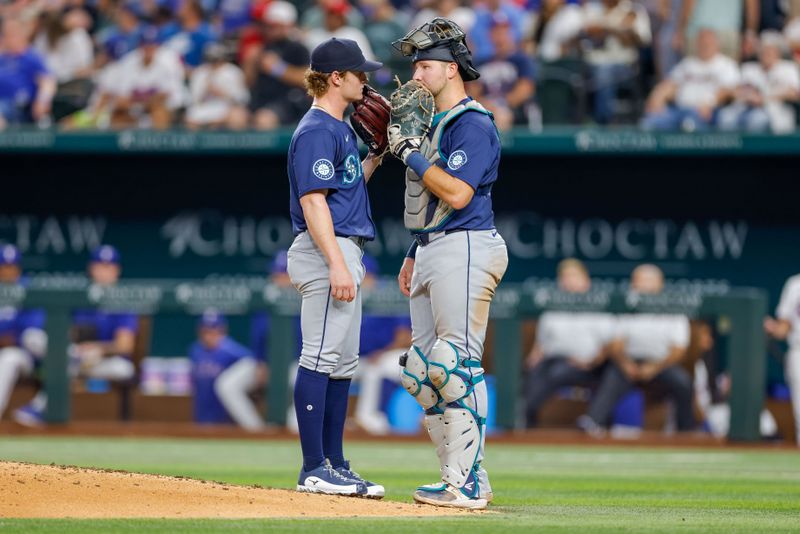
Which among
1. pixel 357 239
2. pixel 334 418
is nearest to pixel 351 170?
pixel 357 239

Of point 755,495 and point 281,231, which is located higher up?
point 281,231

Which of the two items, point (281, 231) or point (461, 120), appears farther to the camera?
point (281, 231)

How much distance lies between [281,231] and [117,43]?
107 inches

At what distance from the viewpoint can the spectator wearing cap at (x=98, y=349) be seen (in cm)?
1228

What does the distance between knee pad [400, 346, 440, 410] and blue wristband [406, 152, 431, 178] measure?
0.73 meters

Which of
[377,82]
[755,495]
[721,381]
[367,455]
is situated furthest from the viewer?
[377,82]

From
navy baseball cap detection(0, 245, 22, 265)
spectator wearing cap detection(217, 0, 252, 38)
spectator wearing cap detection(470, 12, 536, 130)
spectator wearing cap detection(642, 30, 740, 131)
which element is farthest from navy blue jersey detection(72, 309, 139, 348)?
spectator wearing cap detection(642, 30, 740, 131)

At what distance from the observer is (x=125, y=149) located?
543 inches

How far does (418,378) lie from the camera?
5605 millimetres

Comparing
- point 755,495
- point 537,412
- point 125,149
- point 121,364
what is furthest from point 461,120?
point 125,149

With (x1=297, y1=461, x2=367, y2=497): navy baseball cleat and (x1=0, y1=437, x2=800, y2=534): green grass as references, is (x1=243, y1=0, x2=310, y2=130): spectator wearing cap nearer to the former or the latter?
(x1=0, y1=437, x2=800, y2=534): green grass

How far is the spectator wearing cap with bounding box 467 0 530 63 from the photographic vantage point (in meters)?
13.8

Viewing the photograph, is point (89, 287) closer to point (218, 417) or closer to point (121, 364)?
point (121, 364)

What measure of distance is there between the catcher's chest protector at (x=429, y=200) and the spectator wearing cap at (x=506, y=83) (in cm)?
766
